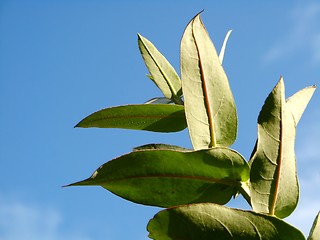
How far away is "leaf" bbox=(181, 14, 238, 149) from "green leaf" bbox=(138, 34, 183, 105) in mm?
442

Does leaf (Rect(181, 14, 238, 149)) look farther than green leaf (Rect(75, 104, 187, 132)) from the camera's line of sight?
No

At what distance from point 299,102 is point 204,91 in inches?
12.9

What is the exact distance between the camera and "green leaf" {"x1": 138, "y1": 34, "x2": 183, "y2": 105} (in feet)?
5.50

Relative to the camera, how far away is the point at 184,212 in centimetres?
104

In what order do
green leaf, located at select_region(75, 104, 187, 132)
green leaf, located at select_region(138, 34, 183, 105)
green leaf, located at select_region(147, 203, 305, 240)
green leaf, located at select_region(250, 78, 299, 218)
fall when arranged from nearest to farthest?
green leaf, located at select_region(147, 203, 305, 240) < green leaf, located at select_region(250, 78, 299, 218) < green leaf, located at select_region(75, 104, 187, 132) < green leaf, located at select_region(138, 34, 183, 105)

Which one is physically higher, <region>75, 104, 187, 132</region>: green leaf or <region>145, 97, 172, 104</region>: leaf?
<region>145, 97, 172, 104</region>: leaf

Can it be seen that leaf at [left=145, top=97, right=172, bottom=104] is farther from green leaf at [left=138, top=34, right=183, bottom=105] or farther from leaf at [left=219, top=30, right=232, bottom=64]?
leaf at [left=219, top=30, right=232, bottom=64]

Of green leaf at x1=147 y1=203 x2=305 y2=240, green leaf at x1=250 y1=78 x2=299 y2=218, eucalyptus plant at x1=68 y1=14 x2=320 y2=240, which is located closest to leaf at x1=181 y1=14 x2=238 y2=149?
eucalyptus plant at x1=68 y1=14 x2=320 y2=240

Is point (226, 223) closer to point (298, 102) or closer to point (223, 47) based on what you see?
point (298, 102)

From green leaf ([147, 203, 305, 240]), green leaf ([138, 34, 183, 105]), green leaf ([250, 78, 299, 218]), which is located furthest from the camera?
green leaf ([138, 34, 183, 105])

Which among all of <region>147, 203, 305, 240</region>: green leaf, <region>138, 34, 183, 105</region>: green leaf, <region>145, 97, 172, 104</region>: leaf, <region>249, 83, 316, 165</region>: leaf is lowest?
<region>147, 203, 305, 240</region>: green leaf

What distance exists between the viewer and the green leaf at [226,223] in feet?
3.38

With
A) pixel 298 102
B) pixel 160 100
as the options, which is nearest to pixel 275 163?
pixel 298 102

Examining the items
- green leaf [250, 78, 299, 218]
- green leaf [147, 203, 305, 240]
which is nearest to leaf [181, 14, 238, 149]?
green leaf [250, 78, 299, 218]
